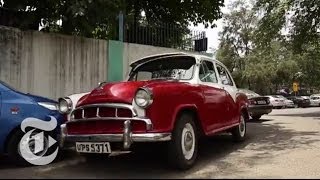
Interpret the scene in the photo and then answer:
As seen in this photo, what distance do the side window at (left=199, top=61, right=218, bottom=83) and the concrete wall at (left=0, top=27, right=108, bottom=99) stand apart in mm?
4299

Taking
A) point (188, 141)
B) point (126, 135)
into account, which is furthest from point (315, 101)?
point (126, 135)

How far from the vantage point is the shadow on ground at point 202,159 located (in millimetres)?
6588

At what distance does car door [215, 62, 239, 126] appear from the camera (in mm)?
9218

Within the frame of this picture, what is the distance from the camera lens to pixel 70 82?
1191 centimetres

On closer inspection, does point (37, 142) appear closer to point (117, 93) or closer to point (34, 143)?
point (34, 143)

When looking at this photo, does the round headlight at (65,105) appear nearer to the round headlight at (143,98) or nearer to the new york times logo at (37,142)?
the new york times logo at (37,142)

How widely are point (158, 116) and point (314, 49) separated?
2120 cm

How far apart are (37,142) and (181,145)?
2706mm

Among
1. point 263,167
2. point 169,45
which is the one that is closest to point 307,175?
point 263,167

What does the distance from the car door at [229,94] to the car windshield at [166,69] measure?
3.47 feet

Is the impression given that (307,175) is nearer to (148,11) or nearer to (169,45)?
(169,45)

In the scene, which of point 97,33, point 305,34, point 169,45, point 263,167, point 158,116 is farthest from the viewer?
point 305,34

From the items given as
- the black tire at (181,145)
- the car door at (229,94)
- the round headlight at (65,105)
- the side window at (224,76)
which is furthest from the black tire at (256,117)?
the round headlight at (65,105)

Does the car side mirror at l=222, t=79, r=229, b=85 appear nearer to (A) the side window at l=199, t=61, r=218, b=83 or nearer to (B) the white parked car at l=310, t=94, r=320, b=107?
(A) the side window at l=199, t=61, r=218, b=83
